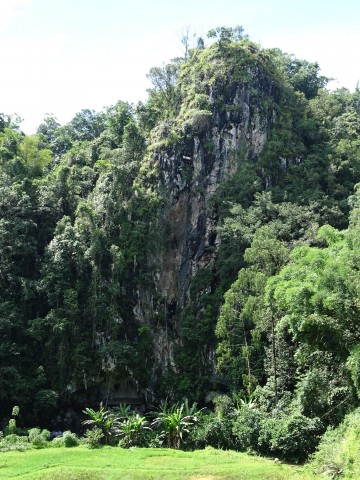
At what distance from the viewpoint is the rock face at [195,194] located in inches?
1129

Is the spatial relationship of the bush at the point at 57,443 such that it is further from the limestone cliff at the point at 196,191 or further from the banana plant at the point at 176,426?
the limestone cliff at the point at 196,191

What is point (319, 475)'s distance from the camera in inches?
552

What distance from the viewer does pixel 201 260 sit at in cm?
2989

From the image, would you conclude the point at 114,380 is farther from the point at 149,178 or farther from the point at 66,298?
the point at 149,178

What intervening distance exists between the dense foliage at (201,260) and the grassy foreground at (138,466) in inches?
72.0

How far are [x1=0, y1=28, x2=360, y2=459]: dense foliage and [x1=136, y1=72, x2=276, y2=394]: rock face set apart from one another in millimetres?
101

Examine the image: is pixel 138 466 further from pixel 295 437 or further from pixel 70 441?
pixel 70 441

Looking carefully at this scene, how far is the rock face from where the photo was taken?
2869cm

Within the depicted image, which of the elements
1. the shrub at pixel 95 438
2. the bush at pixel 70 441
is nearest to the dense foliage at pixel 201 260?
the shrub at pixel 95 438

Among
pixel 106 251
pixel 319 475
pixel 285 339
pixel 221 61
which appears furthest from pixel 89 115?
pixel 319 475

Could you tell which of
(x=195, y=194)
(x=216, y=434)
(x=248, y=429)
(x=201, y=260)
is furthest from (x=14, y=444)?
(x=195, y=194)

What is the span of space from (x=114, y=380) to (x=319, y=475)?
16.4 metres

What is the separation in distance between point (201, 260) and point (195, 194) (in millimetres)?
4590

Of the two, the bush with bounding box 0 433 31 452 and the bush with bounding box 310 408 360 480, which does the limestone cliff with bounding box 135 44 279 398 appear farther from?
the bush with bounding box 310 408 360 480
